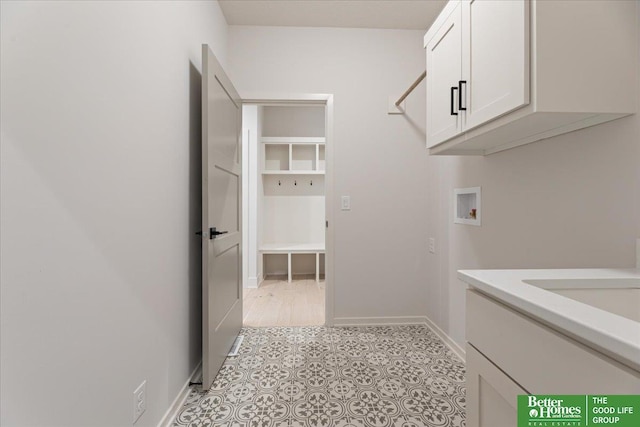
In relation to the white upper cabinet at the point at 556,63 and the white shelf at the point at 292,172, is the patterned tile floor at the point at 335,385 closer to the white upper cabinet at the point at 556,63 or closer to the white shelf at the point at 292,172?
the white upper cabinet at the point at 556,63

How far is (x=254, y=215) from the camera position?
158 inches

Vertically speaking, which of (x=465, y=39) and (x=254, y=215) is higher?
(x=465, y=39)

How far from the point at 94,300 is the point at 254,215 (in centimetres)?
302

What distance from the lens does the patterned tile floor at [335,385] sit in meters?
1.56

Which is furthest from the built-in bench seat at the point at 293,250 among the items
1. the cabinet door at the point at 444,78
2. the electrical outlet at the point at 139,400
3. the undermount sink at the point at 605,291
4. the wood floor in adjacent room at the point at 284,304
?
the undermount sink at the point at 605,291

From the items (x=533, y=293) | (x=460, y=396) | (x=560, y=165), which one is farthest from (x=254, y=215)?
(x=533, y=293)

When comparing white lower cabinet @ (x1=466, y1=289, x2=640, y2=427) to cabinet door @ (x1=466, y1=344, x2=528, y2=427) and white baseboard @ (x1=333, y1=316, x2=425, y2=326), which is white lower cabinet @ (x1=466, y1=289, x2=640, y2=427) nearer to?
cabinet door @ (x1=466, y1=344, x2=528, y2=427)

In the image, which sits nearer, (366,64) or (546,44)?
(546,44)

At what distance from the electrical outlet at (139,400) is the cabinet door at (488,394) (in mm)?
1196

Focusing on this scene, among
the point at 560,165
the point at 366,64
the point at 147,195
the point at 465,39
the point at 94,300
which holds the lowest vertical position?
the point at 94,300

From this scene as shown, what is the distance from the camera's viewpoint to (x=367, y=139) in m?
2.75

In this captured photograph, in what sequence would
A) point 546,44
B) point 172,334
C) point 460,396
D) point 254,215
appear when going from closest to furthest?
point 546,44, point 172,334, point 460,396, point 254,215

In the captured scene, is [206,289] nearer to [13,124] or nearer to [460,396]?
[13,124]
